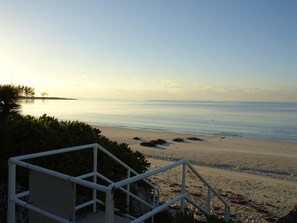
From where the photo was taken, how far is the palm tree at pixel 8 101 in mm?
9117

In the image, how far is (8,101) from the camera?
30.4 ft

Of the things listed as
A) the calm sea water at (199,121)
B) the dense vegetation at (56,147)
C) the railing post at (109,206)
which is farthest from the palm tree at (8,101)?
the calm sea water at (199,121)

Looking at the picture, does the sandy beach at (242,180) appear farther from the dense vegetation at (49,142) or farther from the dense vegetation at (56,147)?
the dense vegetation at (49,142)

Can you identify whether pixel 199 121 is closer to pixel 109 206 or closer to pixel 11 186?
pixel 11 186

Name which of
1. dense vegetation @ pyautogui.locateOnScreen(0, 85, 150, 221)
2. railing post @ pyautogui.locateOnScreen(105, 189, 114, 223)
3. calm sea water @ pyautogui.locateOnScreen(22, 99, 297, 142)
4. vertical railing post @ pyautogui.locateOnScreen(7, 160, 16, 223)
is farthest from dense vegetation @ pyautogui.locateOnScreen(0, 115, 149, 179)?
calm sea water @ pyautogui.locateOnScreen(22, 99, 297, 142)

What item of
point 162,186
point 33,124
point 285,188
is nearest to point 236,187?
point 285,188

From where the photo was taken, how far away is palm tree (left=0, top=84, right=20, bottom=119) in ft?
29.9

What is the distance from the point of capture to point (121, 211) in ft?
17.5

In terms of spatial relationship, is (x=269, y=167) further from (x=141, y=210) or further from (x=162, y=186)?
(x=141, y=210)

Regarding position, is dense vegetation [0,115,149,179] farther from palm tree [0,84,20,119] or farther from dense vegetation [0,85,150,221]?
palm tree [0,84,20,119]

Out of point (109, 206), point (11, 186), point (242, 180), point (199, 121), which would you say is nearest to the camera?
point (109, 206)

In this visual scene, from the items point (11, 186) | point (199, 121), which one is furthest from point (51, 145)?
point (199, 121)

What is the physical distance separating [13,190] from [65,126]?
3921 millimetres

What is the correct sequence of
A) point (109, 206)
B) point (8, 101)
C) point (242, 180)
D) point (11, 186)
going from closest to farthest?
point (109, 206)
point (11, 186)
point (8, 101)
point (242, 180)
